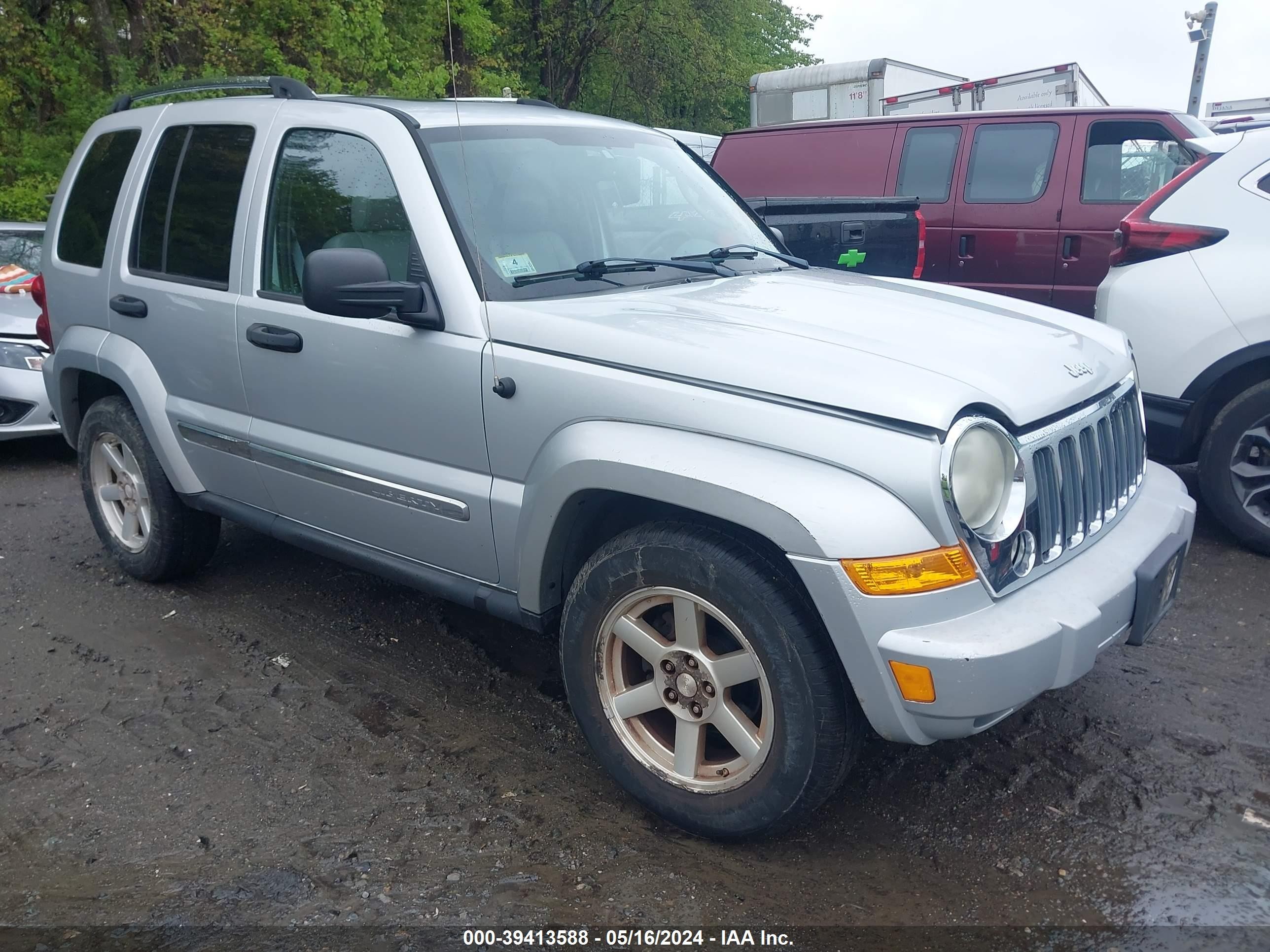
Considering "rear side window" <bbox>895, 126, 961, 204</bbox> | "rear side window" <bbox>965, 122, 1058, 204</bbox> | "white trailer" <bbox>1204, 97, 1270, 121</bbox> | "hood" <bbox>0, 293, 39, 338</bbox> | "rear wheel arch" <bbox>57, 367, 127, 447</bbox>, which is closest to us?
"rear wheel arch" <bbox>57, 367, 127, 447</bbox>

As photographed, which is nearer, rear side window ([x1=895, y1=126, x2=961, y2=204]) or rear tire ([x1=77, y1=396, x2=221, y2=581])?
rear tire ([x1=77, y1=396, x2=221, y2=581])

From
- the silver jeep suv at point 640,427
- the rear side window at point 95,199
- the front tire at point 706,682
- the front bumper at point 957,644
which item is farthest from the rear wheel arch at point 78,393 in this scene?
the front bumper at point 957,644

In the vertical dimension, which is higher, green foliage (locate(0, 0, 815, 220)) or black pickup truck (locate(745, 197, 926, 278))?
green foliage (locate(0, 0, 815, 220))

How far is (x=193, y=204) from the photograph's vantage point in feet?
13.9

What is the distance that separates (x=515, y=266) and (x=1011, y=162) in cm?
566

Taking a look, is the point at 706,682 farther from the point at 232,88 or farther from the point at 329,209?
the point at 232,88

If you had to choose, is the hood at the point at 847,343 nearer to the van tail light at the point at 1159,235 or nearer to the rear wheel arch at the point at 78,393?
the van tail light at the point at 1159,235

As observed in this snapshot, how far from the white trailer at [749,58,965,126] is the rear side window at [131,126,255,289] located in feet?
34.4

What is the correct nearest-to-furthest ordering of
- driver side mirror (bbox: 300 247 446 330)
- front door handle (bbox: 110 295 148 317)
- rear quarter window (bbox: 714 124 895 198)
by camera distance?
driver side mirror (bbox: 300 247 446 330)
front door handle (bbox: 110 295 148 317)
rear quarter window (bbox: 714 124 895 198)

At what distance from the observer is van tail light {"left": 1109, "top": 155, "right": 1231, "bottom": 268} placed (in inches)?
197

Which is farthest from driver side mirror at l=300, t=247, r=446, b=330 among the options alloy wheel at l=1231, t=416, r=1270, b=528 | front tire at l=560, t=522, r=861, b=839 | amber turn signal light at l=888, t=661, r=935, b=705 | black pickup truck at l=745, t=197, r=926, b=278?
black pickup truck at l=745, t=197, r=926, b=278

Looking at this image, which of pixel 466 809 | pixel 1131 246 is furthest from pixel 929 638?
pixel 1131 246

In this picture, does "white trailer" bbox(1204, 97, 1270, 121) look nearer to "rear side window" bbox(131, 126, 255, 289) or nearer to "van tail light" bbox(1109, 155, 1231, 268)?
"van tail light" bbox(1109, 155, 1231, 268)

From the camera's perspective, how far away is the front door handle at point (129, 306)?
171 inches
